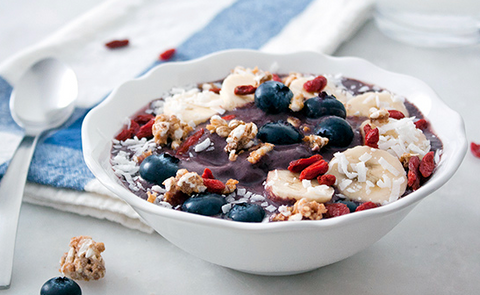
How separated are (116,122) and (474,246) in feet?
4.53

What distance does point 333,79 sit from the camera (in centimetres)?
229

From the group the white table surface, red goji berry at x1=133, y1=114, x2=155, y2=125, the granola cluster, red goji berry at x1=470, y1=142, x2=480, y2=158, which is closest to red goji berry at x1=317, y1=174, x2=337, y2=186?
the granola cluster

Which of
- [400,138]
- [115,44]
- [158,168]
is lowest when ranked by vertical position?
[115,44]

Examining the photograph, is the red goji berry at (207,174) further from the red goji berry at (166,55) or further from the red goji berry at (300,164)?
the red goji berry at (166,55)

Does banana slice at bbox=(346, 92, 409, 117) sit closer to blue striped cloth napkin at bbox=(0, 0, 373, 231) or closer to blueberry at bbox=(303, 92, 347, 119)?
blueberry at bbox=(303, 92, 347, 119)

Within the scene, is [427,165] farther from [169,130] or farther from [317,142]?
[169,130]

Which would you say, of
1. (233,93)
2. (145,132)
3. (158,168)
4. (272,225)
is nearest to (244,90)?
(233,93)

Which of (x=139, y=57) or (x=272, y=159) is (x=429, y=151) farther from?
(x=139, y=57)

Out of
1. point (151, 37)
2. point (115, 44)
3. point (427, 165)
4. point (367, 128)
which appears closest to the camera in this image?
point (427, 165)

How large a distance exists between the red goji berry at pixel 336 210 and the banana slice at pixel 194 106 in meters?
0.64

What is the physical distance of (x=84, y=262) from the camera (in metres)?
1.72

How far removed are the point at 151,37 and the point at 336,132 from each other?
192 cm

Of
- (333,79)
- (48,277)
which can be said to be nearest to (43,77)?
(48,277)

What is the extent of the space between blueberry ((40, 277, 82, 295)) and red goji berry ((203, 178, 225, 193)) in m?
0.52
